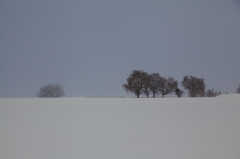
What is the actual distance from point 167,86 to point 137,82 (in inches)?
144

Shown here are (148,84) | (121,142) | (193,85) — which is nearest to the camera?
(121,142)

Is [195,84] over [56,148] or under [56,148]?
over

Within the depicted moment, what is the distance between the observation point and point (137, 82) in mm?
22859

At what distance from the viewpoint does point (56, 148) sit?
8.55 feet

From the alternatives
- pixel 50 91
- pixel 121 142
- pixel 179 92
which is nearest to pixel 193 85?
pixel 179 92

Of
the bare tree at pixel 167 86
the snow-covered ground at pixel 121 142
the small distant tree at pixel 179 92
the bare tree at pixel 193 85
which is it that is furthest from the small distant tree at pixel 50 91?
the snow-covered ground at pixel 121 142

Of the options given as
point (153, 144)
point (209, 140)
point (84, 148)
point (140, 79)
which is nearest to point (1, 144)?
point (84, 148)

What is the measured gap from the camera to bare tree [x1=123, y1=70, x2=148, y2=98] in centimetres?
2269

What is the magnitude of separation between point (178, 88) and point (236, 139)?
2093 cm

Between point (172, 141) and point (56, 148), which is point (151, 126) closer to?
point (172, 141)

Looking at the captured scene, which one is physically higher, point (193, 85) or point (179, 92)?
point (193, 85)

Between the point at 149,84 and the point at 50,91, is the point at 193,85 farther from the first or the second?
the point at 50,91

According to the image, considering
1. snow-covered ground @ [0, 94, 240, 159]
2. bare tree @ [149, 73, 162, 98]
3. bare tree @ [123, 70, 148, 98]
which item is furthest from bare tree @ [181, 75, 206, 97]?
snow-covered ground @ [0, 94, 240, 159]

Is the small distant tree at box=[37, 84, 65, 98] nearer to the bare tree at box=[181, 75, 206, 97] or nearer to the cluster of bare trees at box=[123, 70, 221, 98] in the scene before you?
the cluster of bare trees at box=[123, 70, 221, 98]
